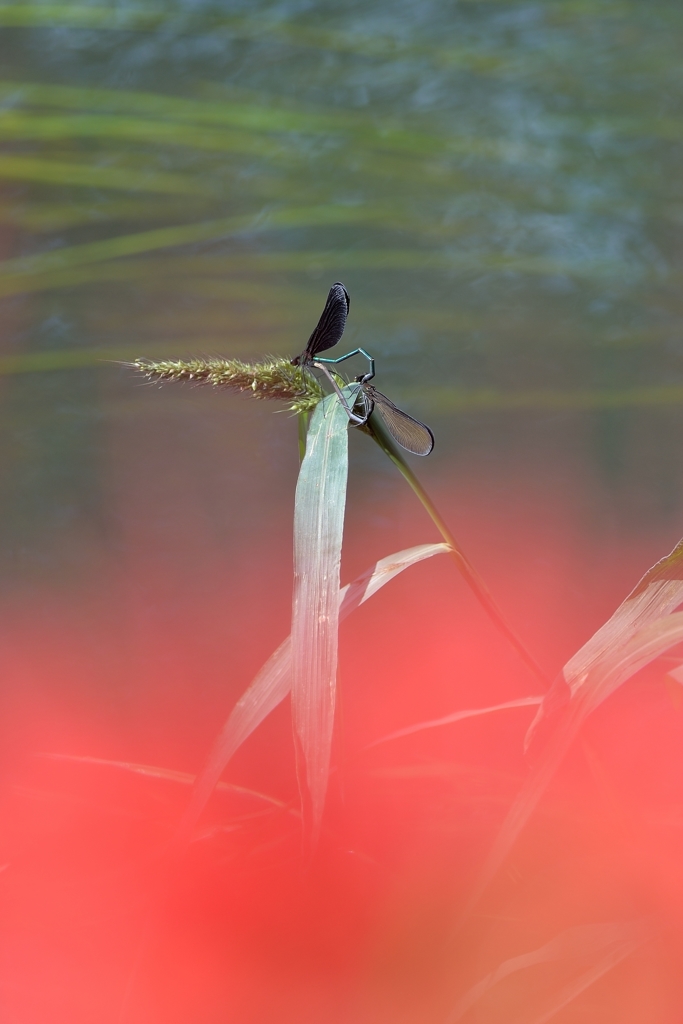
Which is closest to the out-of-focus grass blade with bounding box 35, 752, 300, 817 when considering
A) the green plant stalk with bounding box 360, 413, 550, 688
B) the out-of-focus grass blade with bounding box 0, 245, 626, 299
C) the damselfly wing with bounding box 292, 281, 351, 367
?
the green plant stalk with bounding box 360, 413, 550, 688

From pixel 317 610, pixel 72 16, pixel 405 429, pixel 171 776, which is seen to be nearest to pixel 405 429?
pixel 405 429

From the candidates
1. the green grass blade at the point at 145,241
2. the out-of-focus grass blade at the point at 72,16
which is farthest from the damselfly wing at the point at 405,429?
the out-of-focus grass blade at the point at 72,16

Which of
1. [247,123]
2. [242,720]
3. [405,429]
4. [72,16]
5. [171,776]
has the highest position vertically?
[72,16]

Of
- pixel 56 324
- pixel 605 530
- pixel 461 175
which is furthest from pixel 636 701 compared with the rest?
pixel 56 324

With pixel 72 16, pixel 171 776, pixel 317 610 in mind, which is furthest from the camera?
pixel 72 16

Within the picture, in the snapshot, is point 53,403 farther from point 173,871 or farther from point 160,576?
point 173,871

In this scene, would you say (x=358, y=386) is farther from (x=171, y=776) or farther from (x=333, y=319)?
(x=171, y=776)
